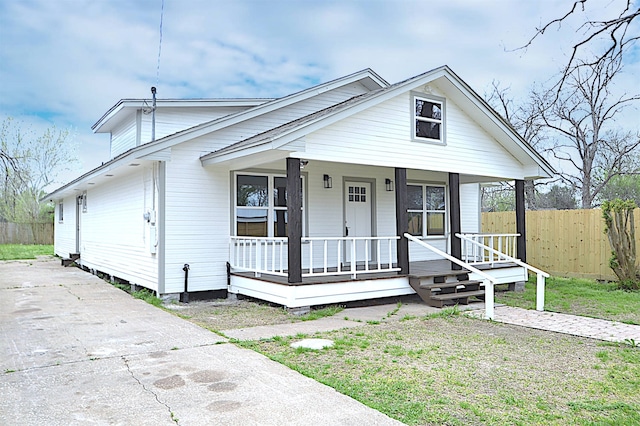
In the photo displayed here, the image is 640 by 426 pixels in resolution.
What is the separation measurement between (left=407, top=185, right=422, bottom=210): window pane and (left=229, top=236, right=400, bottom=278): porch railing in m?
1.22

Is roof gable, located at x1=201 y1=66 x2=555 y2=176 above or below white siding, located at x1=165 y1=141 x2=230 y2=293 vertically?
above

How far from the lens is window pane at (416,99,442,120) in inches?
423

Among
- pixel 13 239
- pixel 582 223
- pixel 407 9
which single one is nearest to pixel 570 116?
pixel 582 223

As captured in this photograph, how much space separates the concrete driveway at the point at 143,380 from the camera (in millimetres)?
3994

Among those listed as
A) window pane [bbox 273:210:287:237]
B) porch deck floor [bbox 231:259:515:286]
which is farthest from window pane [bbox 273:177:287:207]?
porch deck floor [bbox 231:259:515:286]

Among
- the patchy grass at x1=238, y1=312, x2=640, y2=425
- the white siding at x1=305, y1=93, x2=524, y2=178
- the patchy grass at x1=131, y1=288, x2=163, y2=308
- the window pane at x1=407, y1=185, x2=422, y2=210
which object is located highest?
the white siding at x1=305, y1=93, x2=524, y2=178

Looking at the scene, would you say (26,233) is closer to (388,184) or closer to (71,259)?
(71,259)

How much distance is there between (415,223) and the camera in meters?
13.6

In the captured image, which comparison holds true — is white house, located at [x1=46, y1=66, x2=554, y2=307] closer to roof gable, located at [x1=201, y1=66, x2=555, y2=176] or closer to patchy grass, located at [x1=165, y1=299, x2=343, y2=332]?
roof gable, located at [x1=201, y1=66, x2=555, y2=176]

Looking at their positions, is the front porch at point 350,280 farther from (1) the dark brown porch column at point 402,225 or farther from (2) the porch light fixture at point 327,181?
(2) the porch light fixture at point 327,181

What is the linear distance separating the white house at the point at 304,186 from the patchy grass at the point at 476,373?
2.14 meters

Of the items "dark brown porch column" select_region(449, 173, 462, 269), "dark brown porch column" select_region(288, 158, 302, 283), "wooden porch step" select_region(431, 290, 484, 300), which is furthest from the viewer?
"dark brown porch column" select_region(449, 173, 462, 269)

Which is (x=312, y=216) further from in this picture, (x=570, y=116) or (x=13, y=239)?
(x=13, y=239)

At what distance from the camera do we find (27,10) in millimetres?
10312
